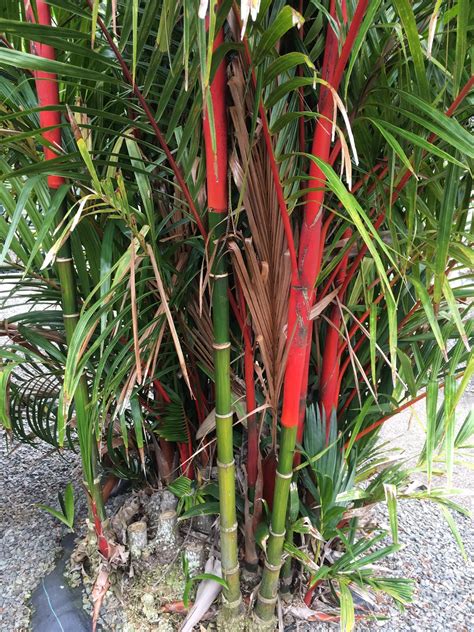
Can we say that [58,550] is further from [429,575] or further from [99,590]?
[429,575]

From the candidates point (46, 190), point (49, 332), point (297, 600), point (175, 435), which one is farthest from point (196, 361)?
point (297, 600)

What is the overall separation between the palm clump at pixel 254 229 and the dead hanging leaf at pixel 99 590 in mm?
76

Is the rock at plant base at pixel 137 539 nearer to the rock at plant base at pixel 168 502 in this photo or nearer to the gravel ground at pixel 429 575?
the rock at plant base at pixel 168 502

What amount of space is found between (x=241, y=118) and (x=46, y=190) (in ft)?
0.93

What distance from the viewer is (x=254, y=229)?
0.65 m

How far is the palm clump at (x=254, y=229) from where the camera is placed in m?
0.49

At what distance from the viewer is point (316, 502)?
888mm

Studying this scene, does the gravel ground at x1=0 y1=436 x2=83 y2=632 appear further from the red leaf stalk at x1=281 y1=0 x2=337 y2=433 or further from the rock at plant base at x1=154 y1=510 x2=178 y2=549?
the red leaf stalk at x1=281 y1=0 x2=337 y2=433

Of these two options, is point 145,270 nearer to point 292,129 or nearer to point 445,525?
point 292,129

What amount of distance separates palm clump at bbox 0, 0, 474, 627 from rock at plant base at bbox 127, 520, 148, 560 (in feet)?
0.25

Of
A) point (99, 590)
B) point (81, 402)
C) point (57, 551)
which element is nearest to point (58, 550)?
point (57, 551)

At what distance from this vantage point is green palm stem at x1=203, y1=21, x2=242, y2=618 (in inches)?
21.9

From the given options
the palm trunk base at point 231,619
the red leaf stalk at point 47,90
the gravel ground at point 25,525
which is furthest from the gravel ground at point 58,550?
the red leaf stalk at point 47,90

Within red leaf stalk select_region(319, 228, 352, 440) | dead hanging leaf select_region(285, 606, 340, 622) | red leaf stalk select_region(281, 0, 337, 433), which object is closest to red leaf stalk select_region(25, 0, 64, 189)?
red leaf stalk select_region(281, 0, 337, 433)
